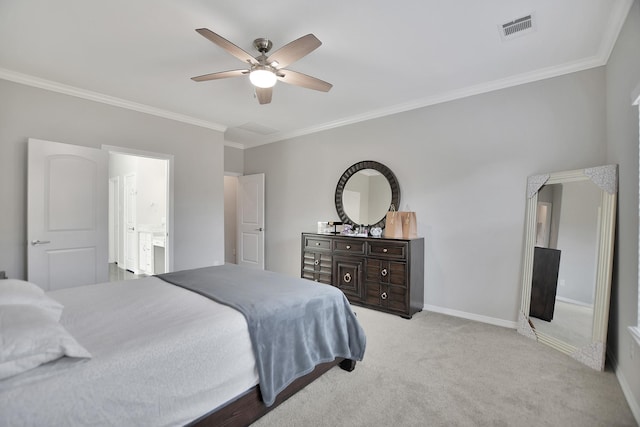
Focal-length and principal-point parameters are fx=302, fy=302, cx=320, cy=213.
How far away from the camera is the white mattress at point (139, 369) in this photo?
104 centimetres

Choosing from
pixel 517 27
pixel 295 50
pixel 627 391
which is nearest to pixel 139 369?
pixel 295 50

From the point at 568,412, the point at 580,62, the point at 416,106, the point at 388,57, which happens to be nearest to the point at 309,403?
the point at 568,412

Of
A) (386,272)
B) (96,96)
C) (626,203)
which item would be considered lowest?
(386,272)

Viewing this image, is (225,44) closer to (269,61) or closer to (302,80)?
(269,61)

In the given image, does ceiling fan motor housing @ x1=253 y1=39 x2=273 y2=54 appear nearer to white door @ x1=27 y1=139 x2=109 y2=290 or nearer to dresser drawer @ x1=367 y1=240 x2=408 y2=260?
dresser drawer @ x1=367 y1=240 x2=408 y2=260

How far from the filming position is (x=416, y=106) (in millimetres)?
3814

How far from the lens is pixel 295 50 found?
2176 mm

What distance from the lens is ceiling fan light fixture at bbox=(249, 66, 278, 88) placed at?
240cm

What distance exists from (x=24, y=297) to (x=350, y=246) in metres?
3.02

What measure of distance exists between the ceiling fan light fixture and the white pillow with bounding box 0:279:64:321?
200cm

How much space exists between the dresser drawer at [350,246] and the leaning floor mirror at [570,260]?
5.60ft

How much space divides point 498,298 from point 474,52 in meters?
2.47

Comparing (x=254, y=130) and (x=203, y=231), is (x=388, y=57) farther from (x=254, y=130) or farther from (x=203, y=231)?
(x=203, y=231)

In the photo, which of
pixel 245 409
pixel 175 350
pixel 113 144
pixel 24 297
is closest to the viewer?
pixel 175 350
